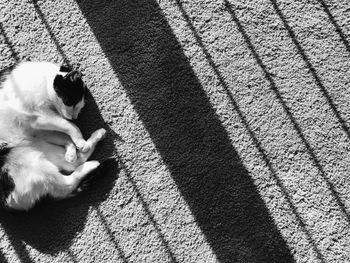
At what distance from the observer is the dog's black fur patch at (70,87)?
5.81 ft

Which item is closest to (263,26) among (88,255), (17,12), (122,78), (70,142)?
(122,78)

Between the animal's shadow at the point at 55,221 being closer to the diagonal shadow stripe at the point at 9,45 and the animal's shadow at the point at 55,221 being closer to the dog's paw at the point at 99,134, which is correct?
the dog's paw at the point at 99,134

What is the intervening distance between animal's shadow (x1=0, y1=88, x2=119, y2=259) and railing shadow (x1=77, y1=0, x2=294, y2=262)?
0.31 m

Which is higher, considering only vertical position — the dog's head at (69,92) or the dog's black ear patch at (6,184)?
the dog's head at (69,92)

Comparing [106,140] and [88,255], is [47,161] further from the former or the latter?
[88,255]

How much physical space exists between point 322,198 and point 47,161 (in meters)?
Result: 1.17

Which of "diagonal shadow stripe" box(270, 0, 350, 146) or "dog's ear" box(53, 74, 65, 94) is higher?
"dog's ear" box(53, 74, 65, 94)

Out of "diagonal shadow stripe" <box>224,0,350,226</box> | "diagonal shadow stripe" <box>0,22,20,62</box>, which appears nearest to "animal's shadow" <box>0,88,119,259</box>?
"diagonal shadow stripe" <box>0,22,20,62</box>

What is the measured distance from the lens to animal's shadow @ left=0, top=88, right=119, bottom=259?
1.89 metres

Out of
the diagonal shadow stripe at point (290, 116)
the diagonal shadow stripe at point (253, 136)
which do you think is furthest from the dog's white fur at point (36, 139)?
the diagonal shadow stripe at point (290, 116)

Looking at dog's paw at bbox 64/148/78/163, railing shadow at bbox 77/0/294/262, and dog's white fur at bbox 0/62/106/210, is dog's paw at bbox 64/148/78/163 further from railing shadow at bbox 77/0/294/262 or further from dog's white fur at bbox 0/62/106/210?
railing shadow at bbox 77/0/294/262

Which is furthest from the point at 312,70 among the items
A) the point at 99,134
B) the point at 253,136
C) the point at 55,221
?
the point at 55,221

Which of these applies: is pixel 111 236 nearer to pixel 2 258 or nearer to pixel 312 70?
pixel 2 258

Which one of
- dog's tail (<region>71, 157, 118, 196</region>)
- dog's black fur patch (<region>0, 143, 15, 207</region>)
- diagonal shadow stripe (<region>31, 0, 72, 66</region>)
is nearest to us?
dog's black fur patch (<region>0, 143, 15, 207</region>)
